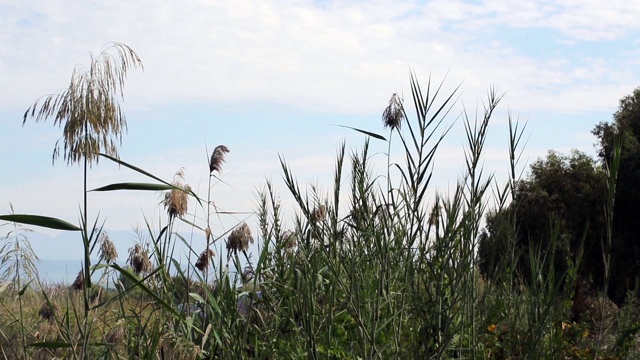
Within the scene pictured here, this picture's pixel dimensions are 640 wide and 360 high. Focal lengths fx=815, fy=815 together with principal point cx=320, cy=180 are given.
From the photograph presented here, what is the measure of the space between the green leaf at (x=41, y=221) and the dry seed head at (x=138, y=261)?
2634 mm

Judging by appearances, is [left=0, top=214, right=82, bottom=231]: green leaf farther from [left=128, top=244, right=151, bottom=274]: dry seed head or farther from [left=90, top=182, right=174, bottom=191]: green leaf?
[left=128, top=244, right=151, bottom=274]: dry seed head

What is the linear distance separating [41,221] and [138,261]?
3418 mm

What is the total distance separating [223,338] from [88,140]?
91 cm

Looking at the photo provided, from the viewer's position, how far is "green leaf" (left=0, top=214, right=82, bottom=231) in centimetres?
212

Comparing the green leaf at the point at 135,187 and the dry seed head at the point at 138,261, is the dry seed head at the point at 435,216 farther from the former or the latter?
the dry seed head at the point at 138,261

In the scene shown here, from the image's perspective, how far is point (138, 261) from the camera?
216 inches

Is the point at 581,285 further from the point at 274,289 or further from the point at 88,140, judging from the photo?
the point at 88,140

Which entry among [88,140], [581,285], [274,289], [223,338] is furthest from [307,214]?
[581,285]

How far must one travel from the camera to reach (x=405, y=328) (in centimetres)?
355

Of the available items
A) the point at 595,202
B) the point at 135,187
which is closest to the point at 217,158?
the point at 135,187

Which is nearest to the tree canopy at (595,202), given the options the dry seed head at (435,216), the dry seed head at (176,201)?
the dry seed head at (176,201)

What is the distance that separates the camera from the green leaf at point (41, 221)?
212 cm

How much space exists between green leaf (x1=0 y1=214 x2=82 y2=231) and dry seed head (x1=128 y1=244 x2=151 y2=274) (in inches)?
104

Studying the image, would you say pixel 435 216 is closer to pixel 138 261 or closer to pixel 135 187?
pixel 135 187
